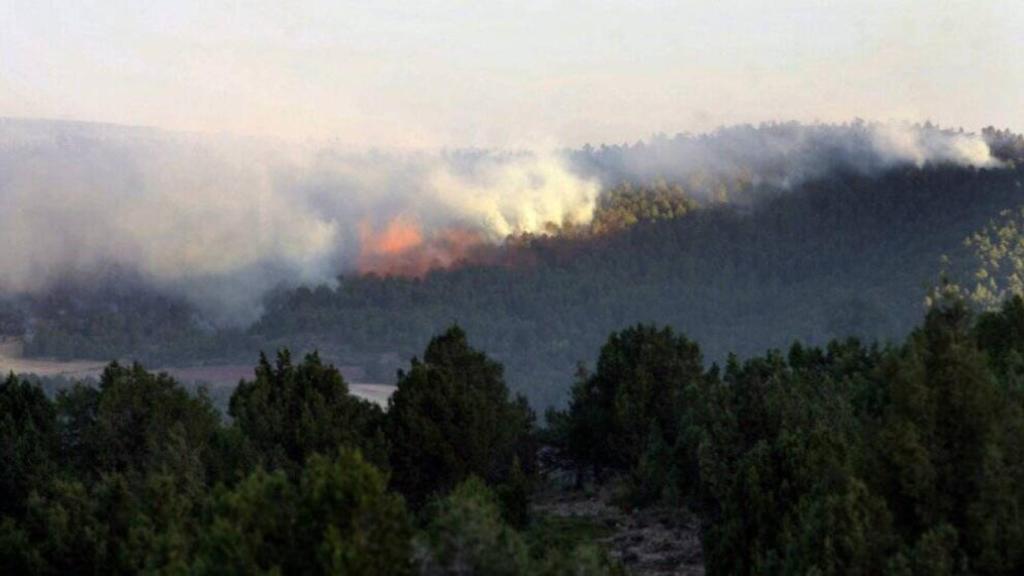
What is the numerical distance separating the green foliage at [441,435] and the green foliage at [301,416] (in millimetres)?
1172

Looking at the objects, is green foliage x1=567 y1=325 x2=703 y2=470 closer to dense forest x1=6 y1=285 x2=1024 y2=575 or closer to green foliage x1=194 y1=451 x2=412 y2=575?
dense forest x1=6 y1=285 x2=1024 y2=575

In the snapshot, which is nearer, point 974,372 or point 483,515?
point 483,515

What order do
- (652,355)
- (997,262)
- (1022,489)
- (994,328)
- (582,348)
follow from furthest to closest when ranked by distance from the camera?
(582,348) < (997,262) < (652,355) < (994,328) < (1022,489)

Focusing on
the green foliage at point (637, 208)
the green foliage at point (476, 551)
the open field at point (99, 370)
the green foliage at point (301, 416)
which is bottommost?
the green foliage at point (476, 551)

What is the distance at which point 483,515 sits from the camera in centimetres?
1977

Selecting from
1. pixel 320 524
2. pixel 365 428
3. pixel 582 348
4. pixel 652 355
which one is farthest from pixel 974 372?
pixel 582 348

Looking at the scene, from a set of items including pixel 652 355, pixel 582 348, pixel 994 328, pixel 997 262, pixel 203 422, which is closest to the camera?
pixel 203 422

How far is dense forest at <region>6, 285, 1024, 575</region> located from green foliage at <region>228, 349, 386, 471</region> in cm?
9

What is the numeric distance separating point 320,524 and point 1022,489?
1192 cm

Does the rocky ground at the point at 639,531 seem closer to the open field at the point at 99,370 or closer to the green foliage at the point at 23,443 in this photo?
the green foliage at the point at 23,443

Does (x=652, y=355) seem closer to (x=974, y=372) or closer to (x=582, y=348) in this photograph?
(x=974, y=372)

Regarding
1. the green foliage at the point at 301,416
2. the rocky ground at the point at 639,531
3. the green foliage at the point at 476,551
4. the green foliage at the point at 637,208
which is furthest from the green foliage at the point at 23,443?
the green foliage at the point at 637,208

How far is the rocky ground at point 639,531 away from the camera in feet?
134

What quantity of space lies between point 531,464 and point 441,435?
10.3 meters
